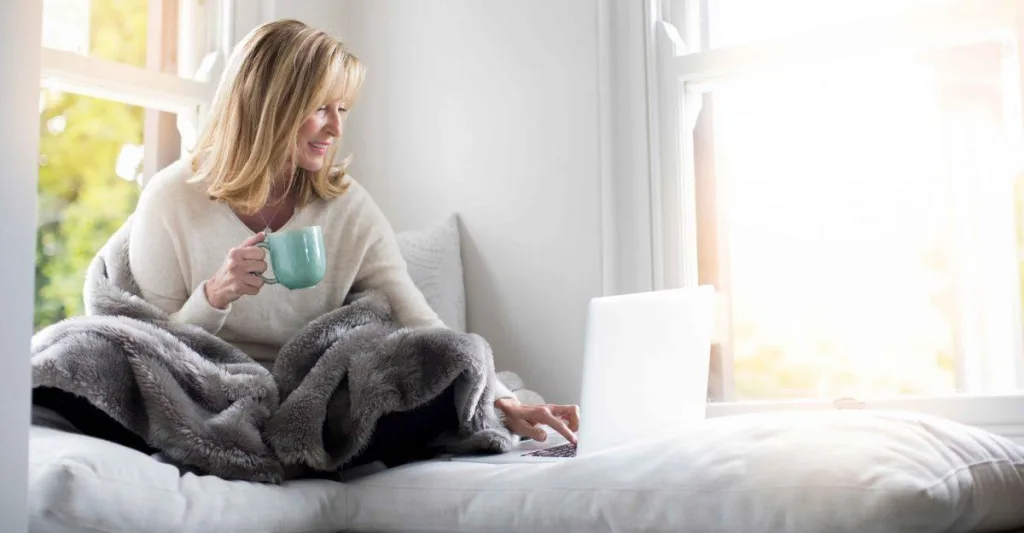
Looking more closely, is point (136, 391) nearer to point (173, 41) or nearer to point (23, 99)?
point (23, 99)

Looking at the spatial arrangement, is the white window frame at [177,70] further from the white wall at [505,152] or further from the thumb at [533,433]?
the thumb at [533,433]

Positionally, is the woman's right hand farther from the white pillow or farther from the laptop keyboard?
the white pillow

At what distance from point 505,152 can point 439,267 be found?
331 mm

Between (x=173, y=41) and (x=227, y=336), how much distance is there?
1.11 meters

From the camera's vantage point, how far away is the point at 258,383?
148cm

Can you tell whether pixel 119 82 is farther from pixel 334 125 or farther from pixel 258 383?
pixel 258 383

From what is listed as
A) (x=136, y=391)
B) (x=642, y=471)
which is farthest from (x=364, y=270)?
(x=642, y=471)

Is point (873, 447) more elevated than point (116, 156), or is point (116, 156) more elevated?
point (116, 156)

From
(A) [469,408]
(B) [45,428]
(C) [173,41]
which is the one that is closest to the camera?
(B) [45,428]

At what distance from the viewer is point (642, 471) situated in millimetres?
1084

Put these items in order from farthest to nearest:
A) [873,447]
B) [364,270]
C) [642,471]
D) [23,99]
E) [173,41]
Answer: [173,41]
[364,270]
[642,471]
[873,447]
[23,99]

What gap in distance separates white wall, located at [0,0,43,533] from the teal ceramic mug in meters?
1.01

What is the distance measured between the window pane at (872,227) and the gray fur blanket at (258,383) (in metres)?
0.84

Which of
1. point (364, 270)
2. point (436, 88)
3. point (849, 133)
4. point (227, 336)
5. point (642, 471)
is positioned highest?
point (436, 88)
